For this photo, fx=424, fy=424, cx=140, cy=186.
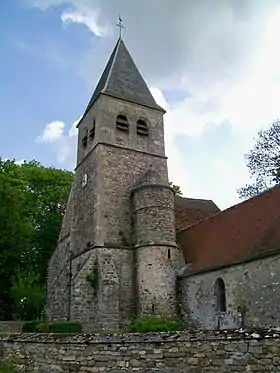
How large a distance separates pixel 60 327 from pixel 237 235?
8191 millimetres

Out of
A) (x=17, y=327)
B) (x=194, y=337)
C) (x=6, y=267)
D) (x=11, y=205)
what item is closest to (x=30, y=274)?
(x=6, y=267)

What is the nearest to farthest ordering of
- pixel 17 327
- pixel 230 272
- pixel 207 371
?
pixel 207 371 → pixel 230 272 → pixel 17 327

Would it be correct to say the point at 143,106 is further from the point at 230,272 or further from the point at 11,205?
the point at 230,272

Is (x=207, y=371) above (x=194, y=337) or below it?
below

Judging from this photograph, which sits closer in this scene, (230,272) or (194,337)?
(194,337)

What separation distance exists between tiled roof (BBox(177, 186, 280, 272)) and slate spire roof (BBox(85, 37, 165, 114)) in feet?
28.2

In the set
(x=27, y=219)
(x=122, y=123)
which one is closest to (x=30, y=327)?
(x=27, y=219)

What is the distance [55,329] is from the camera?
16719mm

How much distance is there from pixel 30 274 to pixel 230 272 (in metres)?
13.5

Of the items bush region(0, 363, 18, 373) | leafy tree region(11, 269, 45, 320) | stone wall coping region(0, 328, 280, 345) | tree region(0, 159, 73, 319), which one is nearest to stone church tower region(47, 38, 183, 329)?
leafy tree region(11, 269, 45, 320)

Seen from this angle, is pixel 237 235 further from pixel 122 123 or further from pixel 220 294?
pixel 122 123

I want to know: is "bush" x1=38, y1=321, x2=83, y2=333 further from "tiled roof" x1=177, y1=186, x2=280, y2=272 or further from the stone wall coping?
the stone wall coping

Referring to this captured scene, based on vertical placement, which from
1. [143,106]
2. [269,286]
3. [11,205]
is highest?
[143,106]

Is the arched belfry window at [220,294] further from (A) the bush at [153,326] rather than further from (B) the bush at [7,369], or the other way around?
(B) the bush at [7,369]
